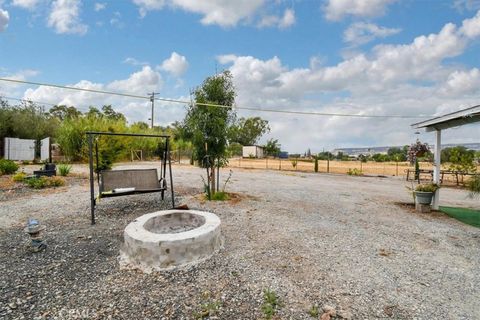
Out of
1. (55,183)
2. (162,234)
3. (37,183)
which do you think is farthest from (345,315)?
(55,183)

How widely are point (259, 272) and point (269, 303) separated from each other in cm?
59

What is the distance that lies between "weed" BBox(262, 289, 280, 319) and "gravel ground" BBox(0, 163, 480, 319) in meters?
0.04

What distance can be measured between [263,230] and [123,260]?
2205mm

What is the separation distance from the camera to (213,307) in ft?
8.50

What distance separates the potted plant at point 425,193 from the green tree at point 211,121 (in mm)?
4955

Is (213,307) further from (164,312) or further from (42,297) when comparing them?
(42,297)

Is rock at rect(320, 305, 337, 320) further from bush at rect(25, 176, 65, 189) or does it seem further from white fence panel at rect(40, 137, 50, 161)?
white fence panel at rect(40, 137, 50, 161)

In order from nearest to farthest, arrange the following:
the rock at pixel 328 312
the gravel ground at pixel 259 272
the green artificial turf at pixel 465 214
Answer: the rock at pixel 328 312, the gravel ground at pixel 259 272, the green artificial turf at pixel 465 214

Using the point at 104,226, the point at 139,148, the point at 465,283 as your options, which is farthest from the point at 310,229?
the point at 139,148

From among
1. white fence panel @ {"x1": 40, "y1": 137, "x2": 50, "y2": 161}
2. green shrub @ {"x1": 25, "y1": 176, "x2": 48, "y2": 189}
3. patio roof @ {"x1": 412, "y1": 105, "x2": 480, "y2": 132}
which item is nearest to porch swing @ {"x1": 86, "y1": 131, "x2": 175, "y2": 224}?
green shrub @ {"x1": 25, "y1": 176, "x2": 48, "y2": 189}

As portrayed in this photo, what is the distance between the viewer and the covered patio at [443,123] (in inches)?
233

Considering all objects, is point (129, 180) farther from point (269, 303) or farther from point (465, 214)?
point (465, 214)

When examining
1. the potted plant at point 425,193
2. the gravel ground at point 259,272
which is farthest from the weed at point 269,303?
the potted plant at point 425,193

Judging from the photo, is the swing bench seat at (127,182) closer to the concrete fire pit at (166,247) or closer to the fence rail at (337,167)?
the concrete fire pit at (166,247)
